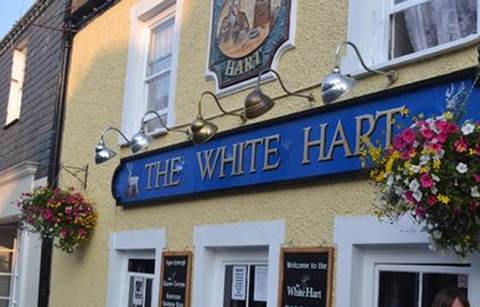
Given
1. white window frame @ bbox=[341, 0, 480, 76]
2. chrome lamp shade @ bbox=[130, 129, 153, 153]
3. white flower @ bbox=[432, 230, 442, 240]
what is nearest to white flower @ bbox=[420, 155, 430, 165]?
white flower @ bbox=[432, 230, 442, 240]

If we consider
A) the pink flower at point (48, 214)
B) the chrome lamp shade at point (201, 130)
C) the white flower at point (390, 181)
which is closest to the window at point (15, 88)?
the pink flower at point (48, 214)

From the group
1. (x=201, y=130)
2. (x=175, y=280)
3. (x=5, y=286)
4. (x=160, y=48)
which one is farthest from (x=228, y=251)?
(x=5, y=286)

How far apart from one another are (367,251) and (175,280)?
8.38 feet

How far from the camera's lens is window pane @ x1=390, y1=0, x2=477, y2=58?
192 inches

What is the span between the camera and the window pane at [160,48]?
333 inches

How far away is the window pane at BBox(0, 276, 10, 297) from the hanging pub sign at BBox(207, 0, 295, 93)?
8080mm

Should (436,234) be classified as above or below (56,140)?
below

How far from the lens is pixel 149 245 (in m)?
7.82

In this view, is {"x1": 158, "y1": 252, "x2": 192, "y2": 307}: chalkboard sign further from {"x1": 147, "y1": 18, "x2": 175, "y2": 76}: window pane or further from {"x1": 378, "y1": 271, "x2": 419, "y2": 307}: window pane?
{"x1": 378, "y1": 271, "x2": 419, "y2": 307}: window pane

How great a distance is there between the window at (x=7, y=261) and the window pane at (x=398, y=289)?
888 cm

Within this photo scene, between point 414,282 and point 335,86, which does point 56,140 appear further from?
point 414,282

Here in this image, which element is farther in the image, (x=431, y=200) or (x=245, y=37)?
(x=245, y=37)

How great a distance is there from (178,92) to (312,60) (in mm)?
2180

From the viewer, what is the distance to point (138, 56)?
8.82 m
